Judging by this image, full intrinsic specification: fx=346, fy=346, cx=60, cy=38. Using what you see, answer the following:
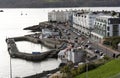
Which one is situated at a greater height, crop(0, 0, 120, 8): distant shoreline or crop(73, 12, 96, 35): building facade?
crop(73, 12, 96, 35): building facade

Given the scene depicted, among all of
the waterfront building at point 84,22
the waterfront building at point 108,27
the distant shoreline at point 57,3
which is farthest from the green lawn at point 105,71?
the distant shoreline at point 57,3

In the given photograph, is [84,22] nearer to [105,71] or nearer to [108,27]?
[108,27]

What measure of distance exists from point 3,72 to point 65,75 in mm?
9318

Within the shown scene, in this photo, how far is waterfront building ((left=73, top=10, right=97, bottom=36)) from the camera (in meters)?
35.9

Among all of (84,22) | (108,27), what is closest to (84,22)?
(84,22)

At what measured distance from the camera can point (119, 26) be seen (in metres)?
28.8

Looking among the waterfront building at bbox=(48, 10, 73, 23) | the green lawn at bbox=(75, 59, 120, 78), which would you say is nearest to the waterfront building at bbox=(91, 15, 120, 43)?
the green lawn at bbox=(75, 59, 120, 78)

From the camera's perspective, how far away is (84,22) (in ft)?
127

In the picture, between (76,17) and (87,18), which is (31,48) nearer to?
(87,18)

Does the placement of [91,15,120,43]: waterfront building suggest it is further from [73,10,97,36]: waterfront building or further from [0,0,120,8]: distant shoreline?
[0,0,120,8]: distant shoreline

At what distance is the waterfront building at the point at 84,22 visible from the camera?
35.9m

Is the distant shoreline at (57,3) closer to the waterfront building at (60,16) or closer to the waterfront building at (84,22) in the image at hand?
the waterfront building at (60,16)

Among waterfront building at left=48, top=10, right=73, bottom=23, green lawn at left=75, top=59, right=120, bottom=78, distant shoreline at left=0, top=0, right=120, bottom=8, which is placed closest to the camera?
green lawn at left=75, top=59, right=120, bottom=78

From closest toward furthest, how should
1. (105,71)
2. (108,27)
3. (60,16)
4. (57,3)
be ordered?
(105,71)
(108,27)
(60,16)
(57,3)
